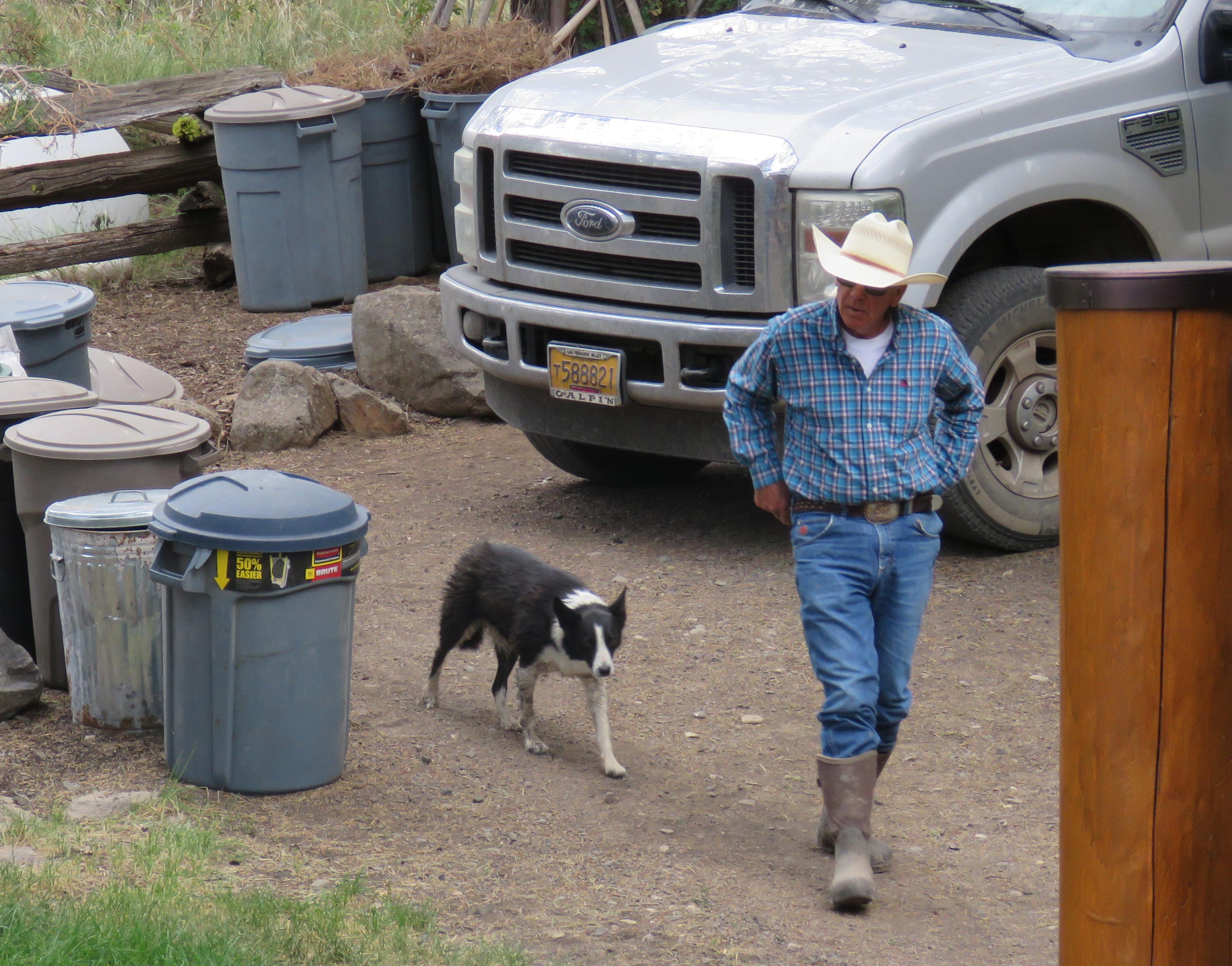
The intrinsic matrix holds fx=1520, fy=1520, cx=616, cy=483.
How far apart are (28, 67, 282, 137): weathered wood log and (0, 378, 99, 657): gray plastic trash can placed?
Result: 597 centimetres

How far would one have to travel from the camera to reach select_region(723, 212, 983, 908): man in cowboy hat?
393 cm

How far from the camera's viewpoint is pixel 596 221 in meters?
6.33

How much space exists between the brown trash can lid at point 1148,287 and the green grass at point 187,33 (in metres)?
12.3

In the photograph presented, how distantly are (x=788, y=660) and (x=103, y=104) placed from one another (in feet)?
25.7

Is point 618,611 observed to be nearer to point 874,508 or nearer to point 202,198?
point 874,508

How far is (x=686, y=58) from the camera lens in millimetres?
6887

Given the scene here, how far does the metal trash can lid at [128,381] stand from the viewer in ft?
28.4

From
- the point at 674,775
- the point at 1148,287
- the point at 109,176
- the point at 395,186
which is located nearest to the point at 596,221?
the point at 674,775

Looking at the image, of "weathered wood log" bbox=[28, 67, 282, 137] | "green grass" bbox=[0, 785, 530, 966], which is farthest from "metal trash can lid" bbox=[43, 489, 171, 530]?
"weathered wood log" bbox=[28, 67, 282, 137]

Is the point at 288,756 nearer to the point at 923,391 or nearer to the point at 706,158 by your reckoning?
the point at 923,391

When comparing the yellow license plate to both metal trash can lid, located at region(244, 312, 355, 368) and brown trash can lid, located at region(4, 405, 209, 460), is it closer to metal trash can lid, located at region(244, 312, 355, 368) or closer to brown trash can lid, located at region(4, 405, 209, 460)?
brown trash can lid, located at region(4, 405, 209, 460)

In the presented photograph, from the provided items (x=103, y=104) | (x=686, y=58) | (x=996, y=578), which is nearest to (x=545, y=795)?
(x=996, y=578)

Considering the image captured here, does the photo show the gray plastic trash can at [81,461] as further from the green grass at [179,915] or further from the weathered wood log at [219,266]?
the weathered wood log at [219,266]

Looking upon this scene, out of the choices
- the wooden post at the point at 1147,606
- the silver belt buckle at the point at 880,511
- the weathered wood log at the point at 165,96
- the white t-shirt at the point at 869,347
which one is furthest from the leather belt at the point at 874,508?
the weathered wood log at the point at 165,96
